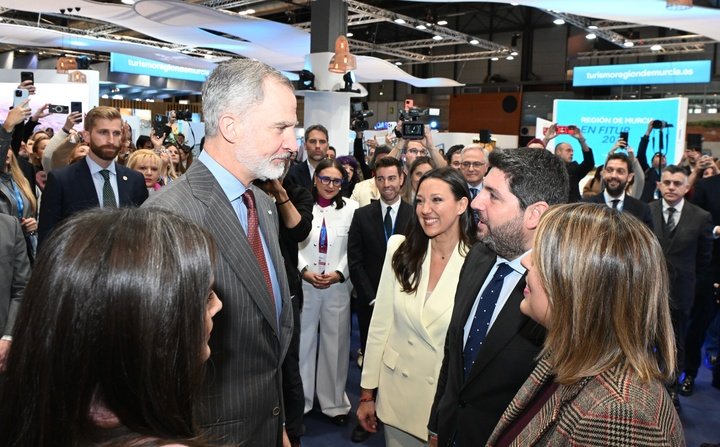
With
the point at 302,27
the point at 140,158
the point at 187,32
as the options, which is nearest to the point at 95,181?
the point at 140,158

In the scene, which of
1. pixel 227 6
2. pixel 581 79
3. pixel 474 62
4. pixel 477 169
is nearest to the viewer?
pixel 477 169

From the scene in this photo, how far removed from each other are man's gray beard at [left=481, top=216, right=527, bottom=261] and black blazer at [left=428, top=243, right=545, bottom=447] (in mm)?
74

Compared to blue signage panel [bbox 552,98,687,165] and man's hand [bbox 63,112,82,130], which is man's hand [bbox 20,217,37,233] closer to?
man's hand [bbox 63,112,82,130]

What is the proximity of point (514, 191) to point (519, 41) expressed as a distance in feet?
73.5

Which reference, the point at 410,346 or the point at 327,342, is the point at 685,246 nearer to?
the point at 327,342

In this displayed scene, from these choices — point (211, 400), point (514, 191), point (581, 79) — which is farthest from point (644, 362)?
point (581, 79)

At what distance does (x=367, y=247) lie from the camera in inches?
162

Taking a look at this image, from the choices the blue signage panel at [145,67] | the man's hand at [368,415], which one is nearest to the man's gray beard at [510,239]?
the man's hand at [368,415]

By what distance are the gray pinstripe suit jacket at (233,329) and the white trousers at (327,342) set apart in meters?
2.39

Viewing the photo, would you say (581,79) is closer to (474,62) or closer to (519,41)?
(519,41)

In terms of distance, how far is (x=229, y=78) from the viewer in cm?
178

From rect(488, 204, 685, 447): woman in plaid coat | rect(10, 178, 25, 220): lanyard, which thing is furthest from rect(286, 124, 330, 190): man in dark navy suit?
rect(488, 204, 685, 447): woman in plaid coat

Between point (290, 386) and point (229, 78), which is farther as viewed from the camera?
point (290, 386)

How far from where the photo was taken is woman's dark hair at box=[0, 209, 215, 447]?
0.77 meters
